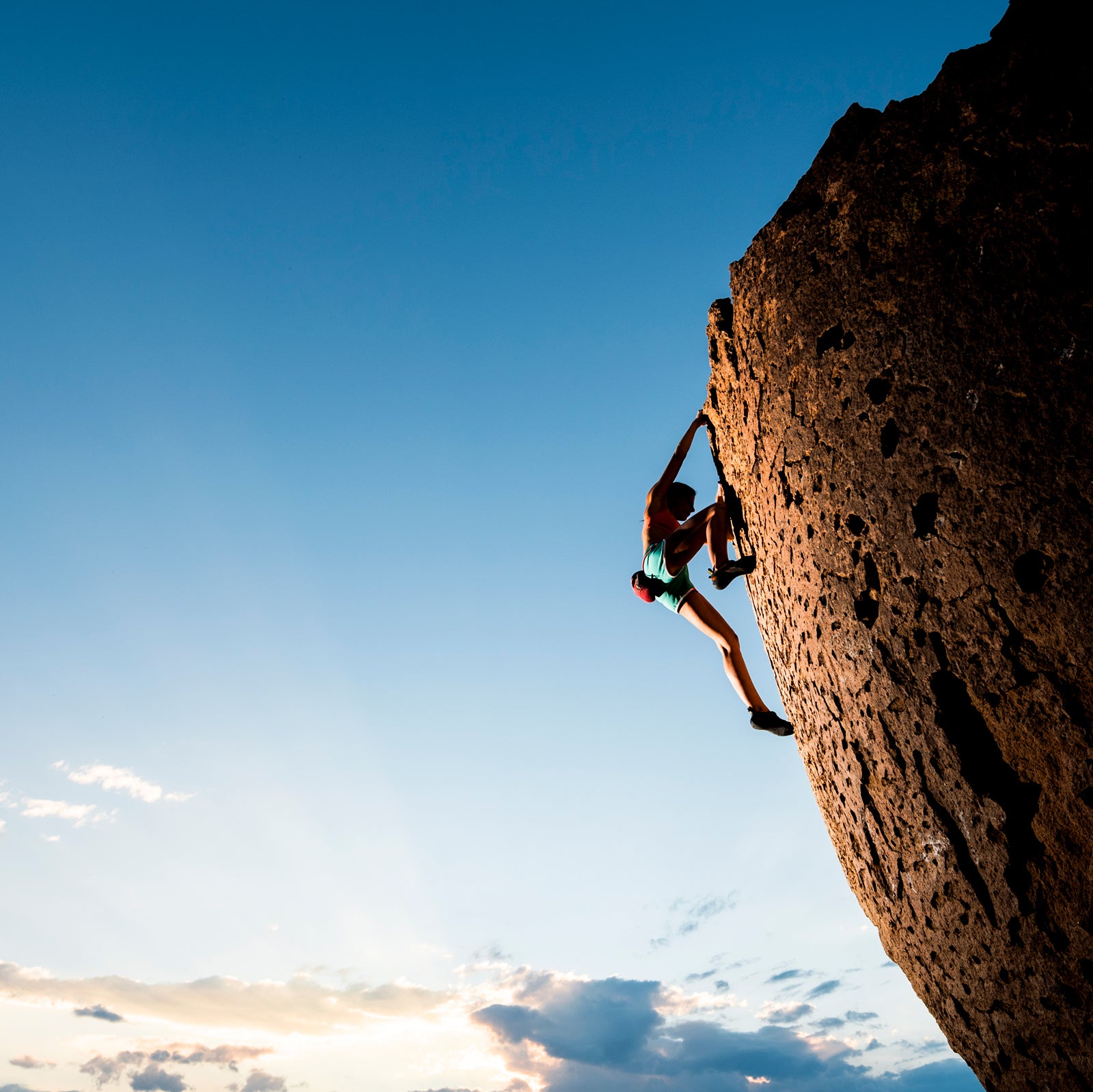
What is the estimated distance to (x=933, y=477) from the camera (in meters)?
3.00

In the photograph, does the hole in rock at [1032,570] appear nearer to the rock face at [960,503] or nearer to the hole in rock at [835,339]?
the rock face at [960,503]

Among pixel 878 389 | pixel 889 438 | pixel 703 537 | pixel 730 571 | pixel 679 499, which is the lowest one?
pixel 889 438

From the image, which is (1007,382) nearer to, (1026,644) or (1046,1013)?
(1026,644)

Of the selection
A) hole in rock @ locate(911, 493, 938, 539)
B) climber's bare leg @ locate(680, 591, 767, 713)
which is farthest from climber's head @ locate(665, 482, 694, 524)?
hole in rock @ locate(911, 493, 938, 539)

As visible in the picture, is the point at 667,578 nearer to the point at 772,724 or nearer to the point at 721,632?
the point at 721,632

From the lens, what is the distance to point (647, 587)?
5.12 meters

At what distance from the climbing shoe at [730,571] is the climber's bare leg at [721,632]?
569mm

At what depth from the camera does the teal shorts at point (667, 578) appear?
4.93 m

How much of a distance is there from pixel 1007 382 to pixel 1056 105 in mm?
1083

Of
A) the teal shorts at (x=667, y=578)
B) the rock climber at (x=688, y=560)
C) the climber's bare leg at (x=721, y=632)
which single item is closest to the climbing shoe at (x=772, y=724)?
the rock climber at (x=688, y=560)

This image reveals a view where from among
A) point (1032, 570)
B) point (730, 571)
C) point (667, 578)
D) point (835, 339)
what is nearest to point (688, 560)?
point (667, 578)

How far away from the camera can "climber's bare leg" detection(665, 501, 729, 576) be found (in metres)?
4.58

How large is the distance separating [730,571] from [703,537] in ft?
1.32

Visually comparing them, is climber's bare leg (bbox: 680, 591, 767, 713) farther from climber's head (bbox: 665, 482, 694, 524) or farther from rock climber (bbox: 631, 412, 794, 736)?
climber's head (bbox: 665, 482, 694, 524)
